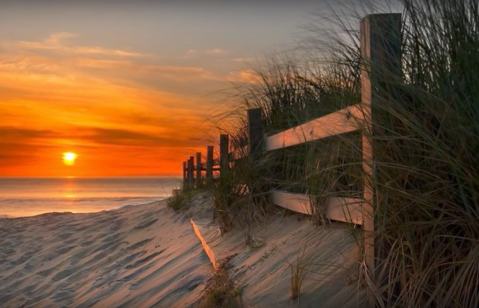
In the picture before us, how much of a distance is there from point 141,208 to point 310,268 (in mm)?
10342

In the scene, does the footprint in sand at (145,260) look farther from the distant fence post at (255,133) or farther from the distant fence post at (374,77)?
the distant fence post at (374,77)

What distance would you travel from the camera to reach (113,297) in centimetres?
519

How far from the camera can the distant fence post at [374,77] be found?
2750 millimetres

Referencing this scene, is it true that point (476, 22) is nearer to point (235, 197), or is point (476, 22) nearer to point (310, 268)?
point (310, 268)

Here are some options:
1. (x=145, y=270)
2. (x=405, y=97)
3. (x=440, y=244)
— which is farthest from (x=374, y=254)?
(x=145, y=270)

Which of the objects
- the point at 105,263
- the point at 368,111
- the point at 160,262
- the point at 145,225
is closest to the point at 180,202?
the point at 145,225

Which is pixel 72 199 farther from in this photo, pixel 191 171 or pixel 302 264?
pixel 302 264

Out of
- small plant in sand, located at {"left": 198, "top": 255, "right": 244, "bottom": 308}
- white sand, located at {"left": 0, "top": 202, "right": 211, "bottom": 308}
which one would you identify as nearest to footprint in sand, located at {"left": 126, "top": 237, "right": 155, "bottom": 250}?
white sand, located at {"left": 0, "top": 202, "right": 211, "bottom": 308}

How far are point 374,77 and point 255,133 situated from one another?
Result: 3.04 meters

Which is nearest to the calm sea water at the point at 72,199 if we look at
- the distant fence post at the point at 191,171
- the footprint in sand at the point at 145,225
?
the distant fence post at the point at 191,171

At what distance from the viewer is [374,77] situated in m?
2.85

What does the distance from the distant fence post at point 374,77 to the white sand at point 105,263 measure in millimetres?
1702

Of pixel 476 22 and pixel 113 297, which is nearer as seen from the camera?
pixel 476 22

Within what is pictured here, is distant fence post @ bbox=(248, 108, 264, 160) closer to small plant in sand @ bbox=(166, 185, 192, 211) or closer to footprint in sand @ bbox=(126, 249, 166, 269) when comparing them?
footprint in sand @ bbox=(126, 249, 166, 269)
